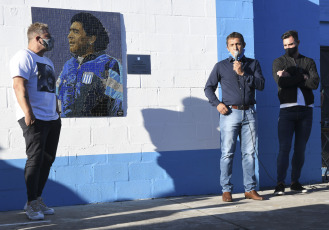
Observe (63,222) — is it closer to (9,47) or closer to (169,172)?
(169,172)

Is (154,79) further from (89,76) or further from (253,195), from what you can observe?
(253,195)

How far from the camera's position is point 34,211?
3504 mm

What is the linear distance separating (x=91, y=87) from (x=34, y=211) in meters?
1.56

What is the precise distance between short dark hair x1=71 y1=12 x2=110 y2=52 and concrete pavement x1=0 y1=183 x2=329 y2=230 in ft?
5.91

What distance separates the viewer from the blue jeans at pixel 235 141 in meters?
4.30

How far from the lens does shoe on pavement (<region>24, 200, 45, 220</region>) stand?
3.47 metres

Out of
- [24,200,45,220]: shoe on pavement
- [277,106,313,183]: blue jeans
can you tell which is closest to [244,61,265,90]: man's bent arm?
[277,106,313,183]: blue jeans

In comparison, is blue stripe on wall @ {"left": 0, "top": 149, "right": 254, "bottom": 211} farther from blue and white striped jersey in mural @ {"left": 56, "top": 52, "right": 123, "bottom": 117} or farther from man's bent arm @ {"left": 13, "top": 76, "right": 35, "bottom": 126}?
man's bent arm @ {"left": 13, "top": 76, "right": 35, "bottom": 126}

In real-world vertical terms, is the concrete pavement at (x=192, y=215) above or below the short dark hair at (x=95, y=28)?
below

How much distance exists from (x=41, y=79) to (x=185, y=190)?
2172 millimetres

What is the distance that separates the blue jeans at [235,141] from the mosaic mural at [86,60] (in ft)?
4.05

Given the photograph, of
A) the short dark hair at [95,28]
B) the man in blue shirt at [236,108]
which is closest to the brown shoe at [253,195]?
the man in blue shirt at [236,108]

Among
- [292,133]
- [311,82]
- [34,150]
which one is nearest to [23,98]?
[34,150]

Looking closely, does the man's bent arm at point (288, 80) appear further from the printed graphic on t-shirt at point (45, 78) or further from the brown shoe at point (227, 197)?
the printed graphic on t-shirt at point (45, 78)
